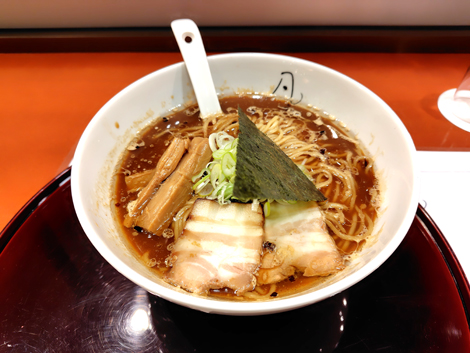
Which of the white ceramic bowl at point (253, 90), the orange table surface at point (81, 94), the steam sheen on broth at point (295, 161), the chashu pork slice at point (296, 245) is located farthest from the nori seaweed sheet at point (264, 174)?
the orange table surface at point (81, 94)

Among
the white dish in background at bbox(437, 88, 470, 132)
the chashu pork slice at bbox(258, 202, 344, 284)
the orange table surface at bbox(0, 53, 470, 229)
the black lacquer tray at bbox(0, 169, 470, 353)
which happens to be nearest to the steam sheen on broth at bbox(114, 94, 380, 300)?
the chashu pork slice at bbox(258, 202, 344, 284)

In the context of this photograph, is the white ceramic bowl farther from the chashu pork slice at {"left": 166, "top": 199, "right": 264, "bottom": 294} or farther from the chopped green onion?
the chopped green onion

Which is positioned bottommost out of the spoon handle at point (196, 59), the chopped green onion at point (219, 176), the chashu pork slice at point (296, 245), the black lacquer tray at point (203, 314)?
the black lacquer tray at point (203, 314)

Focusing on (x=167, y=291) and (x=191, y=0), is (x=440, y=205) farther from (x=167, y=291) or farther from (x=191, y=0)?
(x=191, y=0)

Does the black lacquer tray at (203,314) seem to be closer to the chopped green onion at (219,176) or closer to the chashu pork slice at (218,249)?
the chashu pork slice at (218,249)

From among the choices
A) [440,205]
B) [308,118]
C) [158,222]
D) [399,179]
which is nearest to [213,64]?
[308,118]
